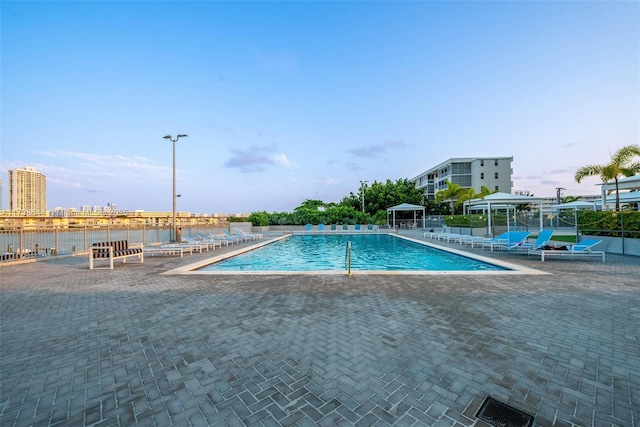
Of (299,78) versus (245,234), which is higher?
(299,78)

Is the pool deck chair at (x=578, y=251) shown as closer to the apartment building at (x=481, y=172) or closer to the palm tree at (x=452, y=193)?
the palm tree at (x=452, y=193)

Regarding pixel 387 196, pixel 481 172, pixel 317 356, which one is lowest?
pixel 317 356

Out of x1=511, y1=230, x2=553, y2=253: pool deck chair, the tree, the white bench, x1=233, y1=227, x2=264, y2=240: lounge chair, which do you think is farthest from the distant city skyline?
the tree

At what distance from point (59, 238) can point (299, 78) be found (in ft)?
55.5

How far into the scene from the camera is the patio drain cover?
6.40 feet

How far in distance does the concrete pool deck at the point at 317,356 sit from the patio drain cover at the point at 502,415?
0.29ft

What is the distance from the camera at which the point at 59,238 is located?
12.3 meters

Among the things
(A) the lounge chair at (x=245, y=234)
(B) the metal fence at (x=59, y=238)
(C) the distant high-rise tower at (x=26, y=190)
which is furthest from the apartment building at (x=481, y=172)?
(C) the distant high-rise tower at (x=26, y=190)

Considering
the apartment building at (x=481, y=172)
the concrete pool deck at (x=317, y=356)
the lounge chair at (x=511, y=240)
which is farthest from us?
the apartment building at (x=481, y=172)

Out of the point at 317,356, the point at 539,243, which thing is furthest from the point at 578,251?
the point at 317,356

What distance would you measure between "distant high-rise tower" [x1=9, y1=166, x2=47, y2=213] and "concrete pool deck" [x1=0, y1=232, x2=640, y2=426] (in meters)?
56.1

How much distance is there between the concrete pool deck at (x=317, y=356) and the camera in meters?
2.12

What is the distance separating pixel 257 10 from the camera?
14008mm

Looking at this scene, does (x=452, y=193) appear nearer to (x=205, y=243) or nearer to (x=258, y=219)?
(x=258, y=219)
